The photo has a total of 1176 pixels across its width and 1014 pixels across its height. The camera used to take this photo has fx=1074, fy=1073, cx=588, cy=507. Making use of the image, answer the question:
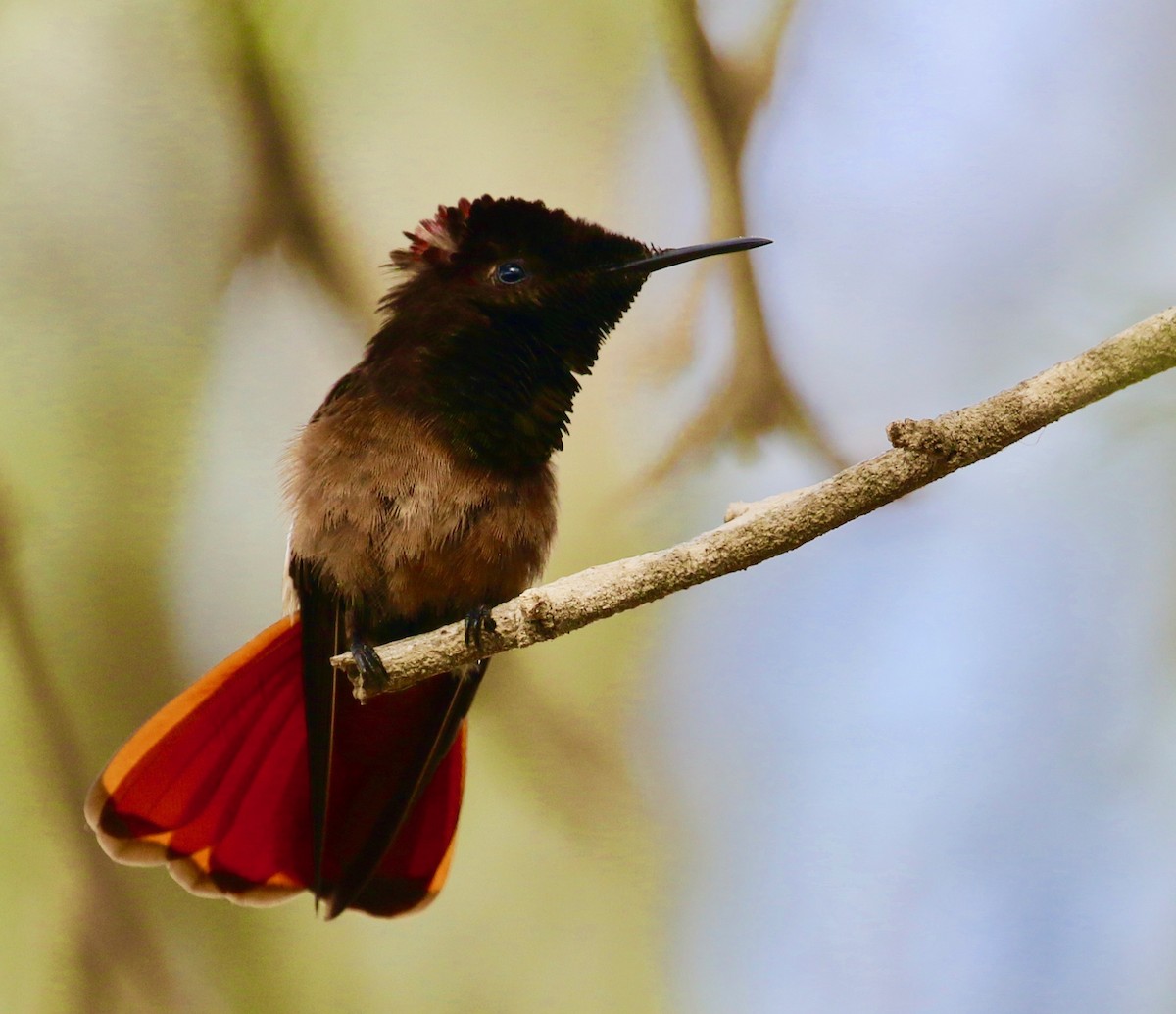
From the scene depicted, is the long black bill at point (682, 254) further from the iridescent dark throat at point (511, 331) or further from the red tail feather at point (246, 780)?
the red tail feather at point (246, 780)

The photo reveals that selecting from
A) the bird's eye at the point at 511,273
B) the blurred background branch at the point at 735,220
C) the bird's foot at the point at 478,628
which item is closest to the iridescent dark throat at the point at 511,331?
the bird's eye at the point at 511,273

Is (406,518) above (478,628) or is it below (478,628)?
above

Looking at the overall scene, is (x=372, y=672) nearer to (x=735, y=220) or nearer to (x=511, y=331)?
(x=511, y=331)

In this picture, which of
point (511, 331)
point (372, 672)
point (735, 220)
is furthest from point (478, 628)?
point (735, 220)

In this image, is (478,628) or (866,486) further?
(478,628)

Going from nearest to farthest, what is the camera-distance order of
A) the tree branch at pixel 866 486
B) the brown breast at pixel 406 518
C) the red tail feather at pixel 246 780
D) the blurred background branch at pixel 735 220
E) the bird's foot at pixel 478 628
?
the tree branch at pixel 866 486 → the bird's foot at pixel 478 628 → the brown breast at pixel 406 518 → the red tail feather at pixel 246 780 → the blurred background branch at pixel 735 220
